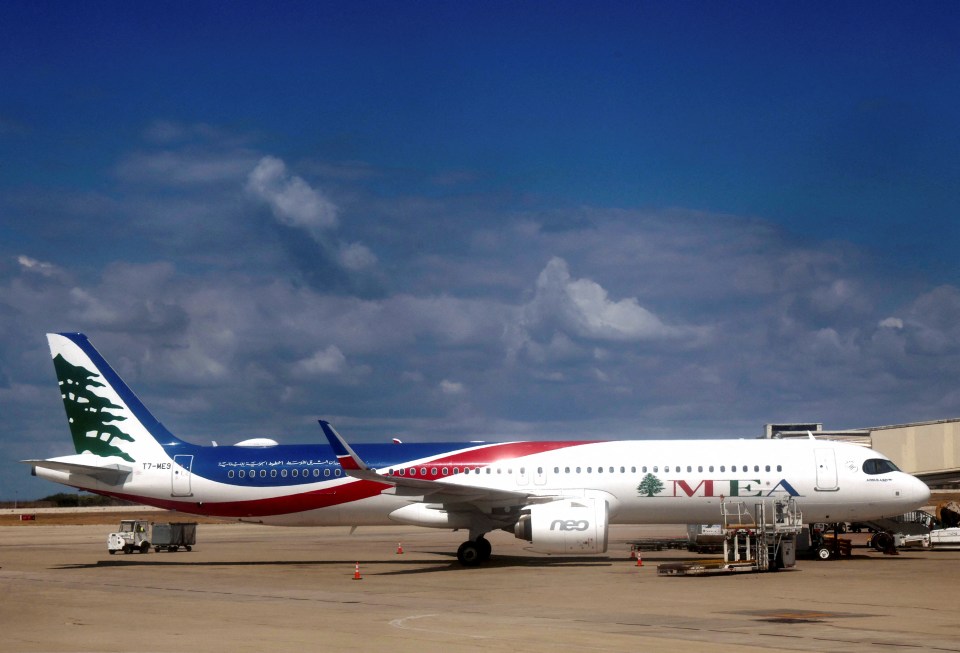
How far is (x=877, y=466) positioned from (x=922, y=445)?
865 inches

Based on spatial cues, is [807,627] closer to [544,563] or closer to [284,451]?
[544,563]

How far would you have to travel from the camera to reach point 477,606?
72.0ft

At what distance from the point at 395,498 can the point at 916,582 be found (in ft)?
53.6

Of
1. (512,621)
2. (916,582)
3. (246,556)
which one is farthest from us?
(246,556)

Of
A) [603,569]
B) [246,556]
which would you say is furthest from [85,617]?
[246,556]

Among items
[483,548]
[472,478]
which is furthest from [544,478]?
[483,548]

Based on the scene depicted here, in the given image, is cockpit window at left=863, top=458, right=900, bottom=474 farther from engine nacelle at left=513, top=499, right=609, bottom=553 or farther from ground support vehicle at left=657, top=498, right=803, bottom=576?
engine nacelle at left=513, top=499, right=609, bottom=553

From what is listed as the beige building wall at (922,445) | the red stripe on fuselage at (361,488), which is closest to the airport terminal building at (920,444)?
the beige building wall at (922,445)

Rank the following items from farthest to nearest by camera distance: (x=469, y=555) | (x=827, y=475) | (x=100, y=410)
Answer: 1. (x=100, y=410)
2. (x=827, y=475)
3. (x=469, y=555)

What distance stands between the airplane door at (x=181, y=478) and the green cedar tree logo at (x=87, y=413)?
6.11 ft

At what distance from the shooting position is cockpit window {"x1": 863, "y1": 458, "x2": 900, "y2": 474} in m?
34.4

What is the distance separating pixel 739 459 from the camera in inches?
1356

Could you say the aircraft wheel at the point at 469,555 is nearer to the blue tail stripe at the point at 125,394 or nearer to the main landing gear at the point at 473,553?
the main landing gear at the point at 473,553

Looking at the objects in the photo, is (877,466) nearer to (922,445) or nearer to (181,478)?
(922,445)
